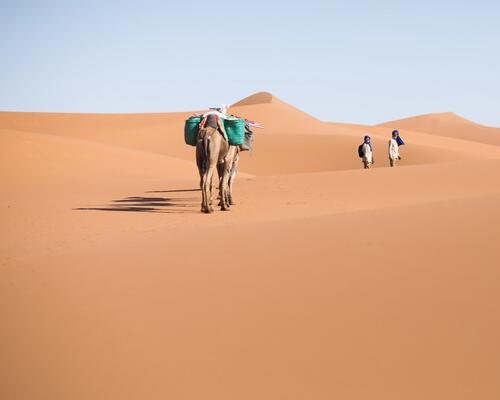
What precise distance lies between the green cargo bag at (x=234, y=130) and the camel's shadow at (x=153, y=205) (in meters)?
1.75

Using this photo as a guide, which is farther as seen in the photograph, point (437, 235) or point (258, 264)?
point (437, 235)

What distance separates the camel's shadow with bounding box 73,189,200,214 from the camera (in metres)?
→ 14.5

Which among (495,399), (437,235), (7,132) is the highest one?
(7,132)

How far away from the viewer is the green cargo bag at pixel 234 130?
13875 mm

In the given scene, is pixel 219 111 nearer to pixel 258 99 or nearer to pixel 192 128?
pixel 192 128

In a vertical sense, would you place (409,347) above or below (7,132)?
→ below

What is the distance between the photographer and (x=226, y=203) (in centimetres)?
1438

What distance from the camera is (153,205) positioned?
15750 mm

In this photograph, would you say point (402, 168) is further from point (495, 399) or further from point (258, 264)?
point (495, 399)

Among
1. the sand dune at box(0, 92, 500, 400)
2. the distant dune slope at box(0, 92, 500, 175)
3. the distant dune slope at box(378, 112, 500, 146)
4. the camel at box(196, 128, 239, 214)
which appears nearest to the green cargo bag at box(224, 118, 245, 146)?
the camel at box(196, 128, 239, 214)

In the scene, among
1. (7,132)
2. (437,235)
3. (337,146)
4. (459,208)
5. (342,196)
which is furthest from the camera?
(337,146)

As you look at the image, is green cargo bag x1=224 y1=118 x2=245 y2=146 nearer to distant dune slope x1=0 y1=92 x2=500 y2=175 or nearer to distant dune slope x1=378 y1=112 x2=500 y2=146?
distant dune slope x1=0 y1=92 x2=500 y2=175

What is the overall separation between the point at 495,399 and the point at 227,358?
1591 millimetres

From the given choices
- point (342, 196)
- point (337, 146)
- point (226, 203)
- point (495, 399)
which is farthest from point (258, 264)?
point (337, 146)
